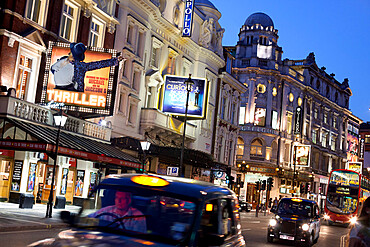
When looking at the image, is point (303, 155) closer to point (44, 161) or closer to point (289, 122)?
point (289, 122)

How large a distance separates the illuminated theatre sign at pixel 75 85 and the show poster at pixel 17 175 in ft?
11.5

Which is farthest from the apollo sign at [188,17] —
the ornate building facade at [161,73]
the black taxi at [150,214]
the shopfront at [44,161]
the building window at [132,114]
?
the black taxi at [150,214]

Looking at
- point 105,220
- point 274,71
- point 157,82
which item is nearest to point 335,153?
point 274,71

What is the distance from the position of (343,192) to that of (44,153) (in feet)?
81.5

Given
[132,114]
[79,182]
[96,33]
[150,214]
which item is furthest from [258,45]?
[150,214]

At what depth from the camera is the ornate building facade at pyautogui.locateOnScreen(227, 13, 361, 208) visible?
237ft

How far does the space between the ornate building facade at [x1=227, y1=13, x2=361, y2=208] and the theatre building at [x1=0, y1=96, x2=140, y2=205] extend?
37.3 metres

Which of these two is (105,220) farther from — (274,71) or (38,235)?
(274,71)

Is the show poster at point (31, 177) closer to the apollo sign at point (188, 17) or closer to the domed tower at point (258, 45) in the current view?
the apollo sign at point (188, 17)

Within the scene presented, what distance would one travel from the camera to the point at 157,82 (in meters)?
40.9

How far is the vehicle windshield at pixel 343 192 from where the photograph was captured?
41750 millimetres

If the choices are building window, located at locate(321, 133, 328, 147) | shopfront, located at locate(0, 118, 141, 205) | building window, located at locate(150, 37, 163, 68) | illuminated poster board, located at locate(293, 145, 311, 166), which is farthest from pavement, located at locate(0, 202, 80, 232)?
building window, located at locate(321, 133, 328, 147)

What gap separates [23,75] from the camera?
27484 millimetres

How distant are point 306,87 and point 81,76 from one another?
5731 cm
